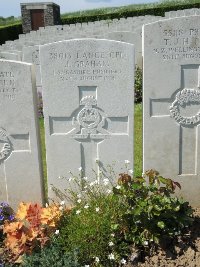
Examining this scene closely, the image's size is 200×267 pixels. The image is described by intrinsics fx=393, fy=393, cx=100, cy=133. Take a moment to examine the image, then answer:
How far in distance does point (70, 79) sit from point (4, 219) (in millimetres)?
1615

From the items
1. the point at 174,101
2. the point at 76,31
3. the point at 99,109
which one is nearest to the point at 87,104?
the point at 99,109

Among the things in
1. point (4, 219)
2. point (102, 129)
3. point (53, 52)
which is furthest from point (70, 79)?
point (4, 219)

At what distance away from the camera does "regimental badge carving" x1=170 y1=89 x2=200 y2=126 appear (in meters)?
4.03

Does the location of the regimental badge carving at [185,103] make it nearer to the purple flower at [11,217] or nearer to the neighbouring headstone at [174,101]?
the neighbouring headstone at [174,101]

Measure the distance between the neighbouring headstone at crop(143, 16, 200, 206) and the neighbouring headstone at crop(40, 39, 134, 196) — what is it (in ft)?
0.81

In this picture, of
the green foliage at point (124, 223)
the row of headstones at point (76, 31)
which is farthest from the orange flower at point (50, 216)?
the row of headstones at point (76, 31)

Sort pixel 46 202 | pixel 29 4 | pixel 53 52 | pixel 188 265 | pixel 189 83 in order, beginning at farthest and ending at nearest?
pixel 29 4 < pixel 46 202 < pixel 189 83 < pixel 53 52 < pixel 188 265

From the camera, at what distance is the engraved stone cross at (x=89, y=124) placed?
3.91 meters

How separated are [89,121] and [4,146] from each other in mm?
922

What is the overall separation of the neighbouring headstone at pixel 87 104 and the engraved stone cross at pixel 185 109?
0.38 meters

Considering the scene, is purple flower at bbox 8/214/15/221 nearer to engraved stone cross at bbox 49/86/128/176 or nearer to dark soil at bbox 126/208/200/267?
engraved stone cross at bbox 49/86/128/176

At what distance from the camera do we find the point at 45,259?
10.9 feet

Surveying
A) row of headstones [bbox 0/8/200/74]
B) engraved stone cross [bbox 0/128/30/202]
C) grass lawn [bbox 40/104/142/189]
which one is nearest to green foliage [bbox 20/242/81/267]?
engraved stone cross [bbox 0/128/30/202]

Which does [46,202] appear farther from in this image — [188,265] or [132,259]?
[188,265]
